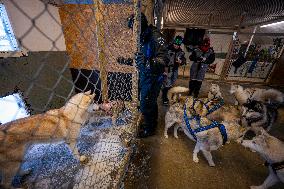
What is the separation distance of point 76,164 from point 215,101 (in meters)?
4.04

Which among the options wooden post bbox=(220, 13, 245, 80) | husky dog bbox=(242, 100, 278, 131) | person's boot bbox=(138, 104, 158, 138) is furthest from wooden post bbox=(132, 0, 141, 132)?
wooden post bbox=(220, 13, 245, 80)

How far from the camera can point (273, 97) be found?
205 inches

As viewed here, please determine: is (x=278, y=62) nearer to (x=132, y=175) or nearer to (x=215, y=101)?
(x=215, y=101)

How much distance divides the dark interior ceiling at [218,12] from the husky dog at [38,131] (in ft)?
23.8

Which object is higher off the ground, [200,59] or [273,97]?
[200,59]

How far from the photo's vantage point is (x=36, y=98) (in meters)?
4.68

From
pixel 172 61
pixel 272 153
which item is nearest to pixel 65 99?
pixel 272 153

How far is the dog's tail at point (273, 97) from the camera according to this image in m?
5.03

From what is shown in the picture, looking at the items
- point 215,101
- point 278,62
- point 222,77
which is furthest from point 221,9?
point 215,101

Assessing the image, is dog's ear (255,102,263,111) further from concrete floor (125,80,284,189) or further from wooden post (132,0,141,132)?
wooden post (132,0,141,132)

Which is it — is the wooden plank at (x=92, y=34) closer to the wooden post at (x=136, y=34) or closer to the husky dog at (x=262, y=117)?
the wooden post at (x=136, y=34)

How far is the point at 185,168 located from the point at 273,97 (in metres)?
3.81

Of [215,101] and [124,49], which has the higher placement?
[124,49]

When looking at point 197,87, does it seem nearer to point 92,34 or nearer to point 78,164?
point 92,34
